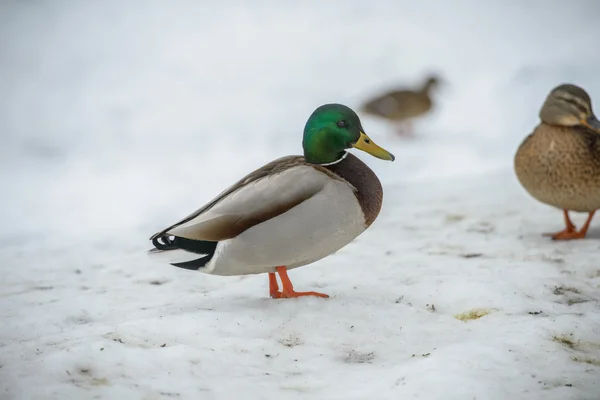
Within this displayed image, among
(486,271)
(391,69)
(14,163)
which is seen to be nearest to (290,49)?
(391,69)

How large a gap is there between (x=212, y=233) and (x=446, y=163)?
485cm

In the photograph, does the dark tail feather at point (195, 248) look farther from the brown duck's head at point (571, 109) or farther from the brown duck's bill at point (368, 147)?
the brown duck's head at point (571, 109)

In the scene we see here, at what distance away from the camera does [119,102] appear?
8609 mm

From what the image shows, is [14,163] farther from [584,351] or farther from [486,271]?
[584,351]

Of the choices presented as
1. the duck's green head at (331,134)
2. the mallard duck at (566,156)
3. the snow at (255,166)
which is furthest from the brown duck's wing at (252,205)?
the mallard duck at (566,156)

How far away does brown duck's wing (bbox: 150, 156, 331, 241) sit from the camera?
2.65m

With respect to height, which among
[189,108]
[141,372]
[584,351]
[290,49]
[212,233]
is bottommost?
[584,351]

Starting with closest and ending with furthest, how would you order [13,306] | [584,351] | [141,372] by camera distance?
[141,372], [584,351], [13,306]

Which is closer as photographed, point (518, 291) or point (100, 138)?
point (518, 291)

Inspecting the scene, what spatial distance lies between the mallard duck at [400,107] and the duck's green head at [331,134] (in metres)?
5.18

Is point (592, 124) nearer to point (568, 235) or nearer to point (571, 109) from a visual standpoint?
point (571, 109)

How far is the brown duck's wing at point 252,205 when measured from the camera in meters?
2.65

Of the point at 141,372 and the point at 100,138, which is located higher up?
the point at 100,138

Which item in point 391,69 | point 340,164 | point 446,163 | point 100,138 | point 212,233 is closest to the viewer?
point 212,233
